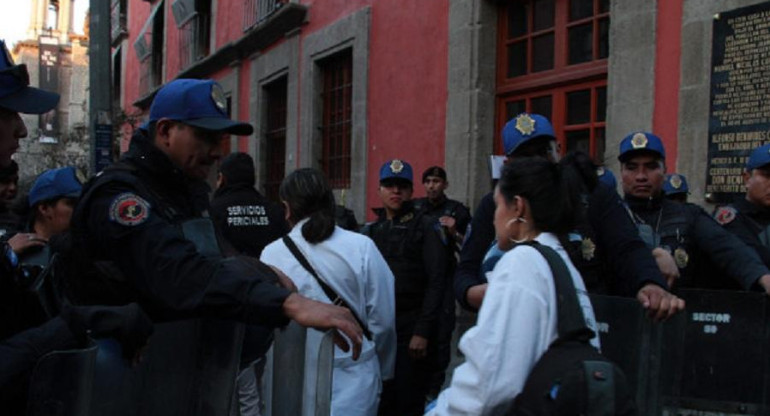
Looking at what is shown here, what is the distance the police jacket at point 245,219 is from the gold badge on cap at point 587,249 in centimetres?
245

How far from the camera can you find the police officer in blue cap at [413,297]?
488 cm

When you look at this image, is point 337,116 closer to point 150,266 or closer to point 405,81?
point 405,81

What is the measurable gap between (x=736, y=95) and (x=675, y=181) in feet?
2.67

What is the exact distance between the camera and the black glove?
1887 mm

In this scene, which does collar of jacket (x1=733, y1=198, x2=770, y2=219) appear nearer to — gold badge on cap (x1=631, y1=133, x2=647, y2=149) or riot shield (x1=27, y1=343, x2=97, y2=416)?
gold badge on cap (x1=631, y1=133, x2=647, y2=149)

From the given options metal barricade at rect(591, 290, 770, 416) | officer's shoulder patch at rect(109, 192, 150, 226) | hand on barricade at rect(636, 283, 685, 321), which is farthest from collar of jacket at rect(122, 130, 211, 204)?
metal barricade at rect(591, 290, 770, 416)

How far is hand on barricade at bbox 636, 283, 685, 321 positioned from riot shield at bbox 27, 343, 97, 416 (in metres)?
1.97

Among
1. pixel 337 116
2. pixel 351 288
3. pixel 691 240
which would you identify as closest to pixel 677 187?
pixel 691 240

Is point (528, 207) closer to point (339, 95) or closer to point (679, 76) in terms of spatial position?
point (679, 76)

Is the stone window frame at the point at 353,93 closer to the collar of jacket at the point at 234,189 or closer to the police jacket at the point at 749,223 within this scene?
the collar of jacket at the point at 234,189

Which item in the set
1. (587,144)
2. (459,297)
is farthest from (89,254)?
(587,144)

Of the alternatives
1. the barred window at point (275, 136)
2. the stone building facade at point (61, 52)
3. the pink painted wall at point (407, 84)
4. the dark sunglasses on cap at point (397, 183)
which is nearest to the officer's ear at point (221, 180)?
the dark sunglasses on cap at point (397, 183)

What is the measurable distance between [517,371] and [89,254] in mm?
1258

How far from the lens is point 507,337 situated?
78.3 inches
